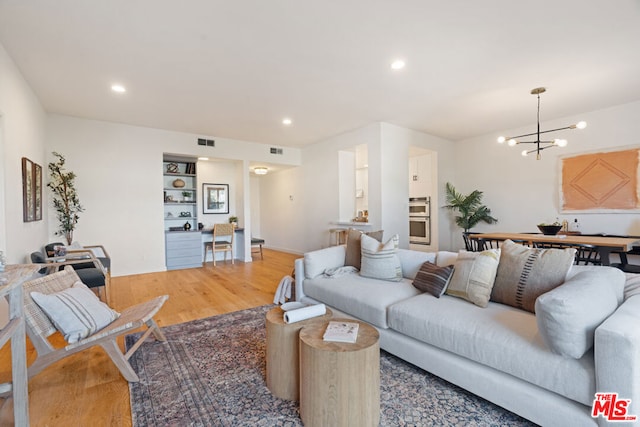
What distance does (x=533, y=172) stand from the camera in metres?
5.75

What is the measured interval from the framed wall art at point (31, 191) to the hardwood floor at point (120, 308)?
143 cm

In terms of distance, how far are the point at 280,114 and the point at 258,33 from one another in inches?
87.2

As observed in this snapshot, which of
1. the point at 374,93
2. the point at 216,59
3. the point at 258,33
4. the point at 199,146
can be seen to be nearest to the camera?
the point at 258,33

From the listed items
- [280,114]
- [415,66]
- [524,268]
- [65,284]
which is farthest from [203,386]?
[280,114]

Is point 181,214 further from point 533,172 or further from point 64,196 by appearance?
point 533,172

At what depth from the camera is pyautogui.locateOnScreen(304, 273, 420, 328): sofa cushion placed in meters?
2.30

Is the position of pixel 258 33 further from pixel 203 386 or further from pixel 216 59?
pixel 203 386

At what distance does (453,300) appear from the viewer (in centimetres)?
221

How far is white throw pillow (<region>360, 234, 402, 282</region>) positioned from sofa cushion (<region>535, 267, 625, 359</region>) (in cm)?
142

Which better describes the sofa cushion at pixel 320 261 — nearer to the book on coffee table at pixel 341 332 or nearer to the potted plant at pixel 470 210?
the book on coffee table at pixel 341 332

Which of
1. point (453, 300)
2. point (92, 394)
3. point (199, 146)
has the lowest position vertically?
point (92, 394)

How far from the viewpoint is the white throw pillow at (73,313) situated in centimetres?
190

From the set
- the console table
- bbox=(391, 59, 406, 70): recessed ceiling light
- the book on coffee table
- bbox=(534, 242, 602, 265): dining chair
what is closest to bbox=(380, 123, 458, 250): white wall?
bbox=(391, 59, 406, 70): recessed ceiling light

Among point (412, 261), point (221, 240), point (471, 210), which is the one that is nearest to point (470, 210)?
point (471, 210)
